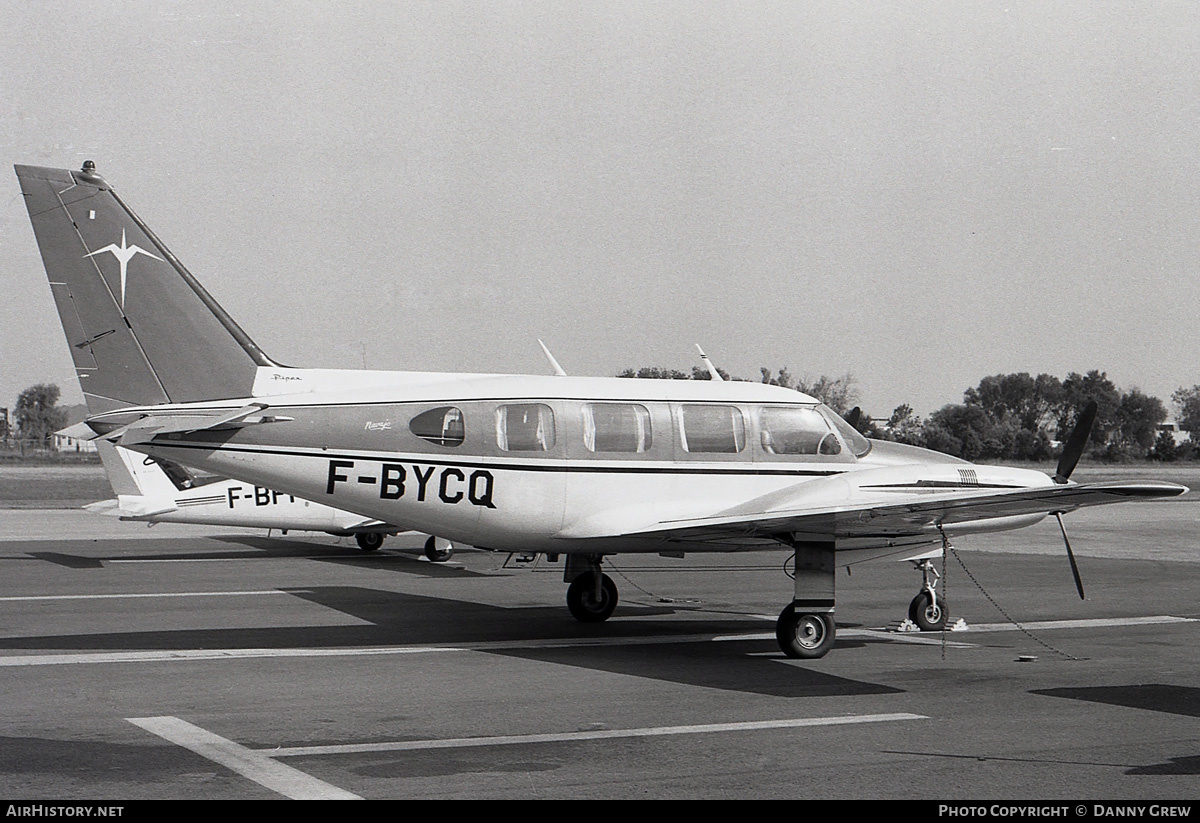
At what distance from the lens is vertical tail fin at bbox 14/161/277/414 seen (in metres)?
13.1

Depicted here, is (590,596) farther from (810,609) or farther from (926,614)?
(926,614)

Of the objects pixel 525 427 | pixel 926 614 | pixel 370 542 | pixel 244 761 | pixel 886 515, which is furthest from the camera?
pixel 370 542

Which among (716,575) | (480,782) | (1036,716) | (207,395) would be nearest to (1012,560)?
(716,575)

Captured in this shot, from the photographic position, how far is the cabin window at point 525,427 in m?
13.4

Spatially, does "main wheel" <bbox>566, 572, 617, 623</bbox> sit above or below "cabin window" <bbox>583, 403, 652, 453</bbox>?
below

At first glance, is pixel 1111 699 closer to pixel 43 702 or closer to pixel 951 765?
pixel 951 765

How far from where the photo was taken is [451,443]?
13164mm

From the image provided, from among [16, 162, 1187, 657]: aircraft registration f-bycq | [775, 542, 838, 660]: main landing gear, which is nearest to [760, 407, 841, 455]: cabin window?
[16, 162, 1187, 657]: aircraft registration f-bycq

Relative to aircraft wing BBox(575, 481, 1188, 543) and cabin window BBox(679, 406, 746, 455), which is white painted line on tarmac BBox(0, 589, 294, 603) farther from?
cabin window BBox(679, 406, 746, 455)

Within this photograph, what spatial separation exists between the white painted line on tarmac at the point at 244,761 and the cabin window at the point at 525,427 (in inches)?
190

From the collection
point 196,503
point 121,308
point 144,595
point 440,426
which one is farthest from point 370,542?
point 440,426

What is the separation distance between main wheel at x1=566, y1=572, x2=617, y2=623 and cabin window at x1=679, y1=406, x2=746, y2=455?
2.67m

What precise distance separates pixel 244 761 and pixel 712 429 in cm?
735

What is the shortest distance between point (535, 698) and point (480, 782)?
2.98 metres
